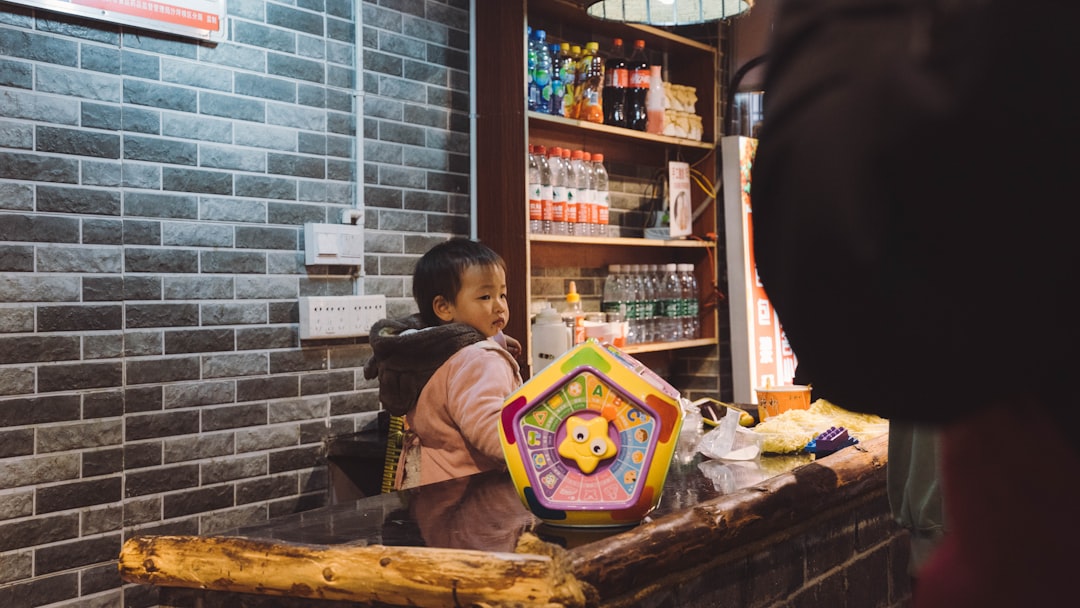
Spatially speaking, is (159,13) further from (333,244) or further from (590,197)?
(590,197)

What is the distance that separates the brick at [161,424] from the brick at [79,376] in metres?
0.13

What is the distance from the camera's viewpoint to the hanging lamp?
115 inches

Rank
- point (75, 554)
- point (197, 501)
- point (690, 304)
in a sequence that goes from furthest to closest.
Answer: point (690, 304), point (197, 501), point (75, 554)

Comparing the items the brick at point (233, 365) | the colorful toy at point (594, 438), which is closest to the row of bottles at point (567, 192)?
the brick at point (233, 365)

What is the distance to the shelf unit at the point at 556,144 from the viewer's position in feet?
11.9

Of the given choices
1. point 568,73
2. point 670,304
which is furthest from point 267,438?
point 670,304

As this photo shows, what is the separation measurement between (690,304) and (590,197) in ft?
3.12

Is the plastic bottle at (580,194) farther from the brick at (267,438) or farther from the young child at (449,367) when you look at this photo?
the brick at (267,438)

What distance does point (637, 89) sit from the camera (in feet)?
14.1

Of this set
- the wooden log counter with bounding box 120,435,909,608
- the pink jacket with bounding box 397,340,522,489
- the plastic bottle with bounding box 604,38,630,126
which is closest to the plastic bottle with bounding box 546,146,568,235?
the plastic bottle with bounding box 604,38,630,126

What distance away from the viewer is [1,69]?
2.54 metres

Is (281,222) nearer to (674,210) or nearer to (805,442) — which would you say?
(805,442)

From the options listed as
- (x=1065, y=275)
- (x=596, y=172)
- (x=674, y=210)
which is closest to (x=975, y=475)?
(x=1065, y=275)

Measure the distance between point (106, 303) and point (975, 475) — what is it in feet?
8.47
